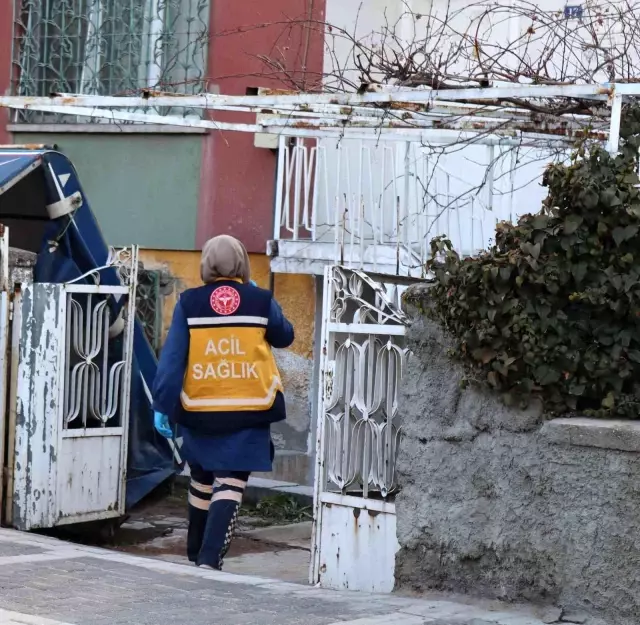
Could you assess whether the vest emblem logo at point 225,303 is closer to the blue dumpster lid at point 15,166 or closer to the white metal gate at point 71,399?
the white metal gate at point 71,399

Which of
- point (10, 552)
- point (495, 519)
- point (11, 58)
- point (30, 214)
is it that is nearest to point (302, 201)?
point (30, 214)

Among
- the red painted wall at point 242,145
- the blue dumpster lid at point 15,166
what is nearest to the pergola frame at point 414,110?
the blue dumpster lid at point 15,166

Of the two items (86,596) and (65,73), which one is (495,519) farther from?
(65,73)

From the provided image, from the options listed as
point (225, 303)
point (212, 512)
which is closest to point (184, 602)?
point (212, 512)

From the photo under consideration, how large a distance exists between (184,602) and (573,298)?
195 cm

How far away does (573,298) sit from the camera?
4.75 m

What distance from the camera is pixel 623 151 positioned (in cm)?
496

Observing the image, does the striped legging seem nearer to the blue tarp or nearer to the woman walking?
the woman walking

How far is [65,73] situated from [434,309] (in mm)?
5802

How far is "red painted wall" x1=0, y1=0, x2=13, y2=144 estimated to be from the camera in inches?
400

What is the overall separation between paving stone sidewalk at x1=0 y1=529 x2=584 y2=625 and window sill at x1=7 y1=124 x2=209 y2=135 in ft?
14.3

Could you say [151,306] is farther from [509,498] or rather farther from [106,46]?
[509,498]

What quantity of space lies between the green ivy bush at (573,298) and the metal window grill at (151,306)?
5.09 meters

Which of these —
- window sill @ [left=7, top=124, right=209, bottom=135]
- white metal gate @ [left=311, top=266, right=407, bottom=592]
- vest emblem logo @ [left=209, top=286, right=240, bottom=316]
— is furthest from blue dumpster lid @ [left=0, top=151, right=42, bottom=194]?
white metal gate @ [left=311, top=266, right=407, bottom=592]
